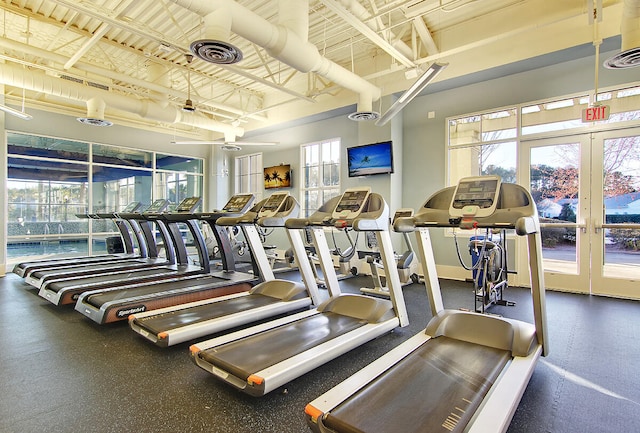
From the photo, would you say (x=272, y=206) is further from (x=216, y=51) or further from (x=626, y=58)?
(x=626, y=58)

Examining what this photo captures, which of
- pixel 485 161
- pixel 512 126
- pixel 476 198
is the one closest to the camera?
pixel 476 198

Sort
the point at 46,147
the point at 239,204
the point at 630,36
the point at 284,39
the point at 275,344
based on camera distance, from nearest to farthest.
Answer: the point at 275,344 < the point at 630,36 < the point at 284,39 < the point at 239,204 < the point at 46,147

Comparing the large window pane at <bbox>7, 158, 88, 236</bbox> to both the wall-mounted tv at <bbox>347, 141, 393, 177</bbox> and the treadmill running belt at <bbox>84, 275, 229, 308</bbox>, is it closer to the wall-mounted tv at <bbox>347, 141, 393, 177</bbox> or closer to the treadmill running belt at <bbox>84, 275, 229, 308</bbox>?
the treadmill running belt at <bbox>84, 275, 229, 308</bbox>

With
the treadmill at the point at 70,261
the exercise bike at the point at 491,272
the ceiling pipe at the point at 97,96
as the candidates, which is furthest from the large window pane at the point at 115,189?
the exercise bike at the point at 491,272

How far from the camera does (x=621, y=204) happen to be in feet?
16.5

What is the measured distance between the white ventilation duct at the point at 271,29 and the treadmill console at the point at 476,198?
2.61m

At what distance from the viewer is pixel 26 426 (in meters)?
2.04

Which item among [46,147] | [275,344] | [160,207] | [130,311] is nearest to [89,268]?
[160,207]

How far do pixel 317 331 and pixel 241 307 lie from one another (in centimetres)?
122

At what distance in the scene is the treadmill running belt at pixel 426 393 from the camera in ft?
5.69

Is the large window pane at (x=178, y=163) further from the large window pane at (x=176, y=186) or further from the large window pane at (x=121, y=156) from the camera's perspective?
the large window pane at (x=121, y=156)

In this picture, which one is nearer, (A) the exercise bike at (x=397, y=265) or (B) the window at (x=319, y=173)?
(A) the exercise bike at (x=397, y=265)

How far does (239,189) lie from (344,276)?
5.81 metres

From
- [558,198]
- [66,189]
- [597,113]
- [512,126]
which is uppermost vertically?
[512,126]
